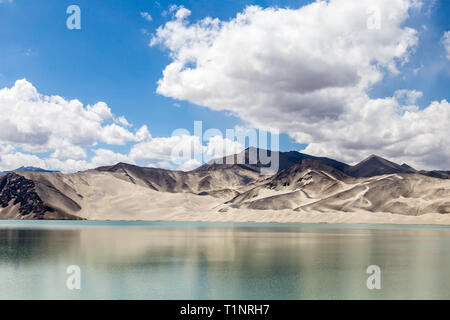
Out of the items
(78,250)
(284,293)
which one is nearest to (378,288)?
(284,293)

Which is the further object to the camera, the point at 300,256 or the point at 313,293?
the point at 300,256

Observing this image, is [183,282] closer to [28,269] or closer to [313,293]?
[313,293]

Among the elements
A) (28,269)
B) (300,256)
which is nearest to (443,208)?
(300,256)

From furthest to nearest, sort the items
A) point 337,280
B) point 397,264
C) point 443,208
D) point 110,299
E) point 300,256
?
point 443,208 < point 300,256 < point 397,264 < point 337,280 < point 110,299

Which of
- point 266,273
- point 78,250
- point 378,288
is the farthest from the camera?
point 78,250
